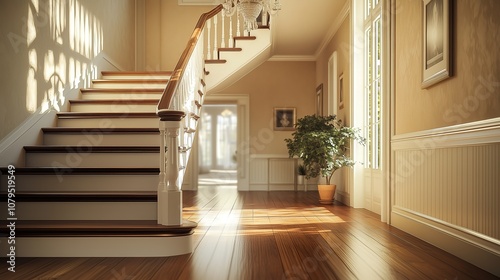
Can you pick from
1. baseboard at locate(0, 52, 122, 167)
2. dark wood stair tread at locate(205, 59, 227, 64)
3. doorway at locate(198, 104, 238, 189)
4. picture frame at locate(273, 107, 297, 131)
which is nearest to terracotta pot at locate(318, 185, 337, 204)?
dark wood stair tread at locate(205, 59, 227, 64)

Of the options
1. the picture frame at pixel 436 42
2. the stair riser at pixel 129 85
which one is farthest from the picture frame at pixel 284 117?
the picture frame at pixel 436 42

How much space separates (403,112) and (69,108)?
348cm

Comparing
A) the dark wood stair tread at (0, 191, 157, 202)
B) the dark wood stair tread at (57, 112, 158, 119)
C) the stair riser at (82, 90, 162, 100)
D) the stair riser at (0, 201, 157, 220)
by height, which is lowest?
the stair riser at (0, 201, 157, 220)

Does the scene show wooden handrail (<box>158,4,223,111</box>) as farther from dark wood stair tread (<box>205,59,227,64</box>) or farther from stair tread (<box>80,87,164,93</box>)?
dark wood stair tread (<box>205,59,227,64</box>)

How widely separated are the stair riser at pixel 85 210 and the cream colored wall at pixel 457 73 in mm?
2207

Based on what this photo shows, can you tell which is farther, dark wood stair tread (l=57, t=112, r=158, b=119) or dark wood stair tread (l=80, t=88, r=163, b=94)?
dark wood stair tread (l=80, t=88, r=163, b=94)

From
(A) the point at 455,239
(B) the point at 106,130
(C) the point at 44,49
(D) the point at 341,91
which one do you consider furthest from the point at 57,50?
(D) the point at 341,91

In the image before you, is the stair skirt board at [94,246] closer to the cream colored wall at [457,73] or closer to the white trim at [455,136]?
the white trim at [455,136]

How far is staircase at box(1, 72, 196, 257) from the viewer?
10.4 ft

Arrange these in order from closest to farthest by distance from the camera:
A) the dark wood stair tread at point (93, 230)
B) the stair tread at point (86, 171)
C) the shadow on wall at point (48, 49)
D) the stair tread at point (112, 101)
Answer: the dark wood stair tread at point (93, 230), the stair tread at point (86, 171), the shadow on wall at point (48, 49), the stair tread at point (112, 101)

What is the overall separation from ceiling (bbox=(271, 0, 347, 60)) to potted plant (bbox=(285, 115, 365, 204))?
1.51m

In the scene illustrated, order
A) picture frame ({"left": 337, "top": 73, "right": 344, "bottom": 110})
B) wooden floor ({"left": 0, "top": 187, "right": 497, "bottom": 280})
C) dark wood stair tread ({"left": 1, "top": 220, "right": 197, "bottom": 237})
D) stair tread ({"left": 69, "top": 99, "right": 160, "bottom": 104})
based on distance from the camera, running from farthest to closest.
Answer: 1. picture frame ({"left": 337, "top": 73, "right": 344, "bottom": 110})
2. stair tread ({"left": 69, "top": 99, "right": 160, "bottom": 104})
3. dark wood stair tread ({"left": 1, "top": 220, "right": 197, "bottom": 237})
4. wooden floor ({"left": 0, "top": 187, "right": 497, "bottom": 280})

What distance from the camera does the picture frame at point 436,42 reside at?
3.39 m

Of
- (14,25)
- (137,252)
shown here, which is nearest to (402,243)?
(137,252)
